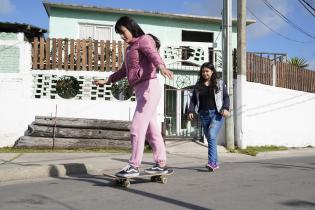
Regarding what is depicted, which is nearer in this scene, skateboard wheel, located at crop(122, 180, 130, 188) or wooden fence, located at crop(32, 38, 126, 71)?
skateboard wheel, located at crop(122, 180, 130, 188)

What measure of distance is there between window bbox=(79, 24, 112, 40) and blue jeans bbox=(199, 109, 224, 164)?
1078 centimetres

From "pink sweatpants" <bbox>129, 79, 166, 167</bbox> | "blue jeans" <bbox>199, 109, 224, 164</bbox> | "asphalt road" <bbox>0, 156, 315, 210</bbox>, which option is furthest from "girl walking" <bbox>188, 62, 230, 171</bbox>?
"pink sweatpants" <bbox>129, 79, 166, 167</bbox>

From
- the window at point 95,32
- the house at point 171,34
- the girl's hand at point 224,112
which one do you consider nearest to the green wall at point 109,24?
the house at point 171,34

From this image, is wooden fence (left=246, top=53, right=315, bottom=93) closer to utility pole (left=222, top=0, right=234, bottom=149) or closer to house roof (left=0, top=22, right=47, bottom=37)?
utility pole (left=222, top=0, right=234, bottom=149)

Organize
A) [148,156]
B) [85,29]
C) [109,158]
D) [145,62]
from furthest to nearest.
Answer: [85,29]
[148,156]
[109,158]
[145,62]

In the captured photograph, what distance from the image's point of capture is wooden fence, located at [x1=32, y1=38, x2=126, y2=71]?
12398 millimetres

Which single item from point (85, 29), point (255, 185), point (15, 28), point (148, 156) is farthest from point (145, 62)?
point (85, 29)

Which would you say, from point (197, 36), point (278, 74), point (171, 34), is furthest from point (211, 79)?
point (197, 36)

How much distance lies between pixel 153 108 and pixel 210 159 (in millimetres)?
1966

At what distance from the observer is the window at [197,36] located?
1915 centimetres

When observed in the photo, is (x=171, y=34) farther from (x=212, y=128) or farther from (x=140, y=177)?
(x=140, y=177)

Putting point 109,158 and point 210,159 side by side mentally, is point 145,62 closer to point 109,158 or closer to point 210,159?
point 210,159

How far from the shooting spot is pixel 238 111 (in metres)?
13.4

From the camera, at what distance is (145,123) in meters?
5.80
